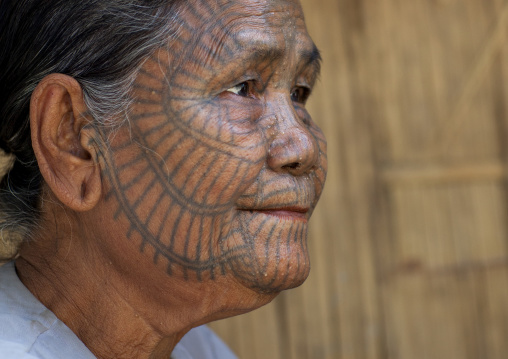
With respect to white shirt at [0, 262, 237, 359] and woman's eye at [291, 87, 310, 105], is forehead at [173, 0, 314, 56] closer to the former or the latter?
woman's eye at [291, 87, 310, 105]

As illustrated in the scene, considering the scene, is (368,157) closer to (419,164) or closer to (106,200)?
(419,164)

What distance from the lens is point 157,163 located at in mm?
1604

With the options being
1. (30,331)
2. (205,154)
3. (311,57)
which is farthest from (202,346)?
(311,57)

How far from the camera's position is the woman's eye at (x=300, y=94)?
192cm

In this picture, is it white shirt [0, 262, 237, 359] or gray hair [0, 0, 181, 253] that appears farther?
gray hair [0, 0, 181, 253]

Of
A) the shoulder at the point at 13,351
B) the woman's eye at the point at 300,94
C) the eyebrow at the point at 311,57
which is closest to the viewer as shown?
the shoulder at the point at 13,351

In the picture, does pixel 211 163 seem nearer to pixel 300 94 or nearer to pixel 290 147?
pixel 290 147

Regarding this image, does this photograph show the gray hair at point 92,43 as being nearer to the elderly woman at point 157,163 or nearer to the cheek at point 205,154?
the elderly woman at point 157,163

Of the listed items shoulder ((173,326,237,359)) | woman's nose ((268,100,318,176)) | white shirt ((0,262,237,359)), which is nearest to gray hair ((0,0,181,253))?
woman's nose ((268,100,318,176))

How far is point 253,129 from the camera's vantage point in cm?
163

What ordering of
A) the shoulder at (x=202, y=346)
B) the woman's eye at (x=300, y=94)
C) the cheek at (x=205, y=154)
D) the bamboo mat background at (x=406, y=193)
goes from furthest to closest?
the bamboo mat background at (x=406, y=193)
the shoulder at (x=202, y=346)
the woman's eye at (x=300, y=94)
the cheek at (x=205, y=154)

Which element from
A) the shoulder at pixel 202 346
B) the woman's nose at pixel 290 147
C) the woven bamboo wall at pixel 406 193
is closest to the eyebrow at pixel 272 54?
the woman's nose at pixel 290 147

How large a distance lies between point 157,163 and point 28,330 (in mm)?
506

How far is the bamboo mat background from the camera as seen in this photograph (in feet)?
11.3
